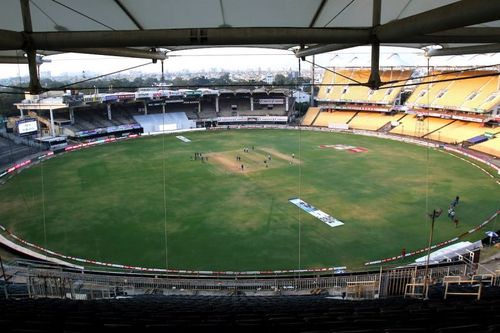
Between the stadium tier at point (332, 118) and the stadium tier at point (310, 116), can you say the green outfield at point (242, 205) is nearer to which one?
the stadium tier at point (332, 118)

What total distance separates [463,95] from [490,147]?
464 inches

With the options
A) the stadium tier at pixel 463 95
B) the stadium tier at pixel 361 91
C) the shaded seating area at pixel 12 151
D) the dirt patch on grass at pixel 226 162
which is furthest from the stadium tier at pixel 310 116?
the shaded seating area at pixel 12 151

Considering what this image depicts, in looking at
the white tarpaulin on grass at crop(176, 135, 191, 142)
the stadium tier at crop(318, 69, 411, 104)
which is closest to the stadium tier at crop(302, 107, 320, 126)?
the stadium tier at crop(318, 69, 411, 104)

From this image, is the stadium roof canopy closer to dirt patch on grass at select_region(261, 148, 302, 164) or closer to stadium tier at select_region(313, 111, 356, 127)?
dirt patch on grass at select_region(261, 148, 302, 164)

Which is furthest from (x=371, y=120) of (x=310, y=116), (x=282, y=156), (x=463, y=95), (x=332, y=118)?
(x=282, y=156)

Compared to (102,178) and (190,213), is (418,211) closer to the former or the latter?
(190,213)

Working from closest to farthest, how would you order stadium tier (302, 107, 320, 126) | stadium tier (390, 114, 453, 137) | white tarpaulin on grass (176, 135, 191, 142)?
stadium tier (390, 114, 453, 137) → white tarpaulin on grass (176, 135, 191, 142) → stadium tier (302, 107, 320, 126)

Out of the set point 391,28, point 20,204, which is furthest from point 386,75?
point 391,28

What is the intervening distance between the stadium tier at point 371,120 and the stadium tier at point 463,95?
9.98 feet

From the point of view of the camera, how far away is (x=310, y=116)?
200 feet

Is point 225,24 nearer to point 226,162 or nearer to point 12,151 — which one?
point 226,162

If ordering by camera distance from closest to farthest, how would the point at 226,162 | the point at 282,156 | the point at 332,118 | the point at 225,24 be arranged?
the point at 225,24, the point at 226,162, the point at 282,156, the point at 332,118

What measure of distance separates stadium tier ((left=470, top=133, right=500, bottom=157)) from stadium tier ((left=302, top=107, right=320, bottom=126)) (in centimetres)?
2467

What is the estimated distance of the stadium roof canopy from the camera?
6.50m
